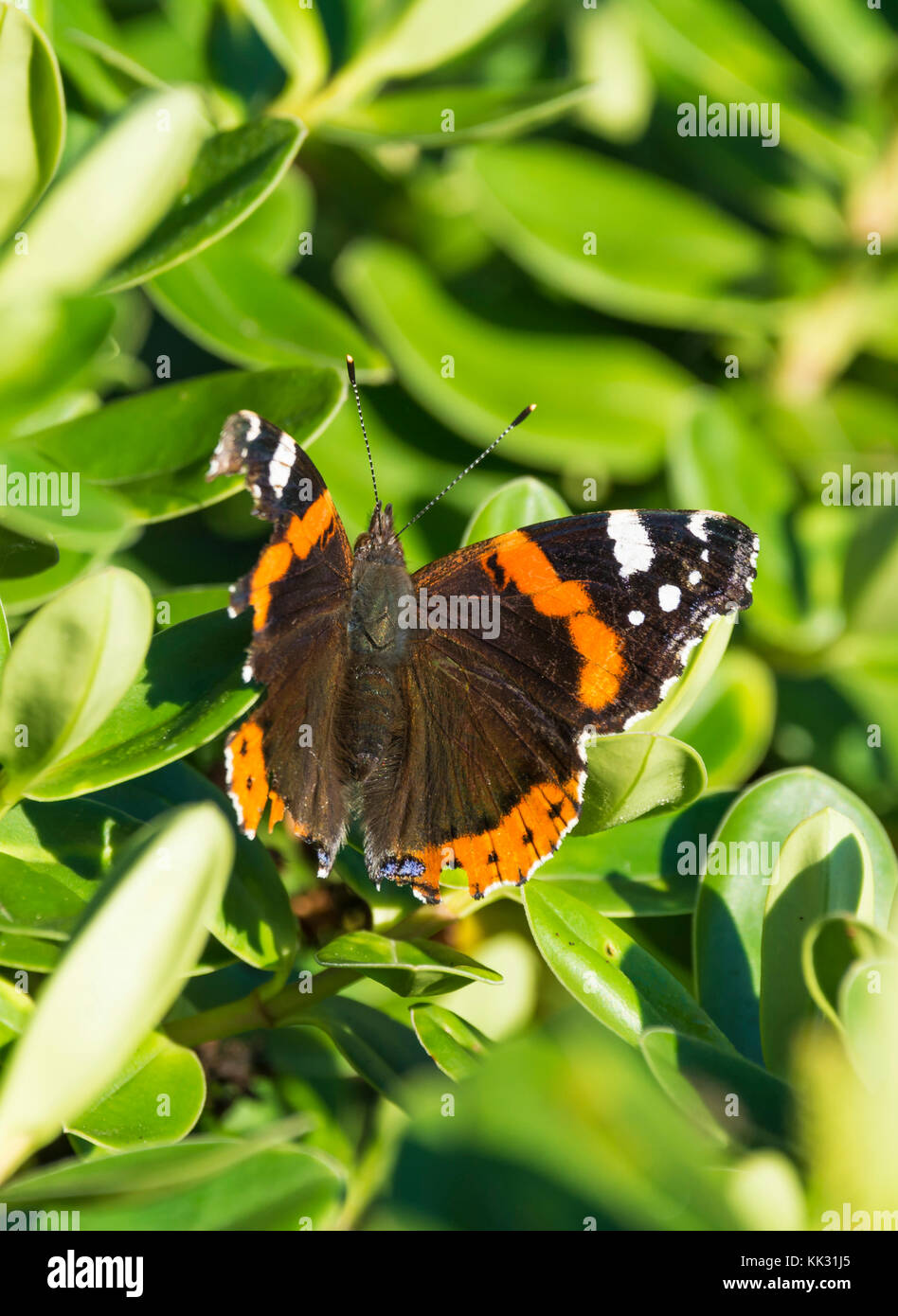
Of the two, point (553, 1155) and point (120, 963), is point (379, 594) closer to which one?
point (120, 963)

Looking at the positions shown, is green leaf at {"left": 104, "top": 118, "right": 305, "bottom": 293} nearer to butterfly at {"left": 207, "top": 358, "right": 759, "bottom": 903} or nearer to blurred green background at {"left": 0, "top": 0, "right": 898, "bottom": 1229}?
blurred green background at {"left": 0, "top": 0, "right": 898, "bottom": 1229}

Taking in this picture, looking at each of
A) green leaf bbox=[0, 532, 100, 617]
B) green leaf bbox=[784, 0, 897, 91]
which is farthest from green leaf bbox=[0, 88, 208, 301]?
green leaf bbox=[784, 0, 897, 91]

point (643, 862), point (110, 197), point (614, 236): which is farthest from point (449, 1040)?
point (614, 236)

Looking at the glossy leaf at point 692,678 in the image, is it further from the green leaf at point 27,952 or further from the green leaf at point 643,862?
the green leaf at point 27,952

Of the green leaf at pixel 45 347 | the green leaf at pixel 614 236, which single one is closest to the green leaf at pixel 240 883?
the green leaf at pixel 45 347

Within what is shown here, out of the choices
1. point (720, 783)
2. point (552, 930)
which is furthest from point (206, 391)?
point (720, 783)

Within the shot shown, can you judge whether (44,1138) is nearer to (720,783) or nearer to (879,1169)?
(879,1169)
